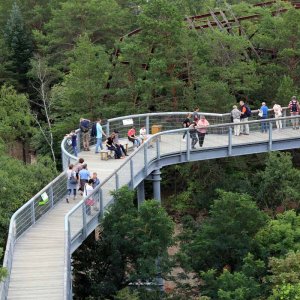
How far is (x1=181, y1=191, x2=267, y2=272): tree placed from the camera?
2280 centimetres

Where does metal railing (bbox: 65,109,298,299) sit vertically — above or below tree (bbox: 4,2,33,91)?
below

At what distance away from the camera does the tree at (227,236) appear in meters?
22.8

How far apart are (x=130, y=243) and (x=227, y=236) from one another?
3547 millimetres

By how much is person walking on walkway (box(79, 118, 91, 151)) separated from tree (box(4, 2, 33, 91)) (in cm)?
2751

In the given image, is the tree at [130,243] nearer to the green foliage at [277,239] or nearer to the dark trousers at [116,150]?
the green foliage at [277,239]

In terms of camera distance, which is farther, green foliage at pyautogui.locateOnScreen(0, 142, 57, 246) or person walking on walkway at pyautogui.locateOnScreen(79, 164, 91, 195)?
green foliage at pyautogui.locateOnScreen(0, 142, 57, 246)

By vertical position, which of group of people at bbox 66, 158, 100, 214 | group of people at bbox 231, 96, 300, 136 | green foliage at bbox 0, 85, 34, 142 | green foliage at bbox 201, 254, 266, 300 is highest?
green foliage at bbox 0, 85, 34, 142

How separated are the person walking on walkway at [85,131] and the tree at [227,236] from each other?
5755 mm

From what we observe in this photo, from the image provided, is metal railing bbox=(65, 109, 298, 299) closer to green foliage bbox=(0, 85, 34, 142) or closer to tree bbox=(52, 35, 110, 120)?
tree bbox=(52, 35, 110, 120)

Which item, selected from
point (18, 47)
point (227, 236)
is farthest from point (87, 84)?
point (18, 47)

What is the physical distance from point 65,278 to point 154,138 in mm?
9246

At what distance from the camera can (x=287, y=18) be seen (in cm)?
3641

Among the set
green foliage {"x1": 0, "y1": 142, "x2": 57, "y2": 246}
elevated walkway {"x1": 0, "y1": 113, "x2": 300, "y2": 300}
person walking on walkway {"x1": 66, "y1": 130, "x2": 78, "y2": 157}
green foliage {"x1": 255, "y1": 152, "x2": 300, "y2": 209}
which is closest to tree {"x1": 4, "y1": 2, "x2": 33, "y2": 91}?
green foliage {"x1": 0, "y1": 142, "x2": 57, "y2": 246}

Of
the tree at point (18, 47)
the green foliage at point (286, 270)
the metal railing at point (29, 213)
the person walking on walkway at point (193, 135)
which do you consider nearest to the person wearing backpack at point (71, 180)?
the metal railing at point (29, 213)
